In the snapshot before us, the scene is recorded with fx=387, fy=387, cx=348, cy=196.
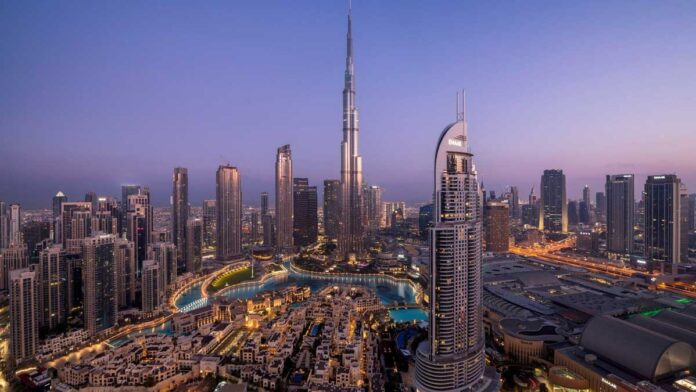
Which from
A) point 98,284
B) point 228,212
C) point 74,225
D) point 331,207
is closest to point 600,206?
point 331,207

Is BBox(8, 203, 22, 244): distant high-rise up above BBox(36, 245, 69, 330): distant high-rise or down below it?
above

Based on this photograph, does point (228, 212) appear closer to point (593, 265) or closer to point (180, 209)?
point (180, 209)

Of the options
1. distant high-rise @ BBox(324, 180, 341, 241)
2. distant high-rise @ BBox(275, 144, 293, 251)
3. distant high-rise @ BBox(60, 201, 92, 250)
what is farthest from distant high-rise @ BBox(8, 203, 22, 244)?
distant high-rise @ BBox(324, 180, 341, 241)

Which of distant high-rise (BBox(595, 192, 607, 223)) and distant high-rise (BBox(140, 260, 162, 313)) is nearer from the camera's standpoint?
distant high-rise (BBox(140, 260, 162, 313))

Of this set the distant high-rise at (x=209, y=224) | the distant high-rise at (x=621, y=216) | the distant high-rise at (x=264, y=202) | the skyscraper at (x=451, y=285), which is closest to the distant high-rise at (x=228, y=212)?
the distant high-rise at (x=209, y=224)

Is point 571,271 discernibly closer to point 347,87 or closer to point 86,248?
point 347,87

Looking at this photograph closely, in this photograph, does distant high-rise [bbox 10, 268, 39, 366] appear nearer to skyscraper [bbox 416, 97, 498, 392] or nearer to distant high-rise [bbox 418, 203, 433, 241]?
skyscraper [bbox 416, 97, 498, 392]

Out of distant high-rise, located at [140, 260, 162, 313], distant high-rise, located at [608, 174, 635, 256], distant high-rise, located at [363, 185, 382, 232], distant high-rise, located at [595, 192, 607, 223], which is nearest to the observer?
distant high-rise, located at [140, 260, 162, 313]
